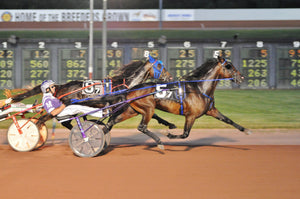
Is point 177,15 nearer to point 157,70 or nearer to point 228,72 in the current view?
point 157,70

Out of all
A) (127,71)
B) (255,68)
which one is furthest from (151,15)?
(127,71)

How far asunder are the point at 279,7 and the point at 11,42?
32.3 meters

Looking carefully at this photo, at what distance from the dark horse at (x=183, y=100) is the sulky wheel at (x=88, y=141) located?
417mm

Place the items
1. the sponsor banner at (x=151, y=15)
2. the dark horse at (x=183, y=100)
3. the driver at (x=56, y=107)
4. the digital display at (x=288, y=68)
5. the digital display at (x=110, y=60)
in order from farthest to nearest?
the sponsor banner at (x=151, y=15)
the digital display at (x=288, y=68)
the digital display at (x=110, y=60)
the dark horse at (x=183, y=100)
the driver at (x=56, y=107)

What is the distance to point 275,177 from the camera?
609 centimetres

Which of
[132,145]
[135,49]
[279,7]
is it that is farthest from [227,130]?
[279,7]

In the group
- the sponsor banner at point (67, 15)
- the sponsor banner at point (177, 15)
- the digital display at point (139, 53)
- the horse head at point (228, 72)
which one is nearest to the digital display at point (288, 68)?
the digital display at point (139, 53)

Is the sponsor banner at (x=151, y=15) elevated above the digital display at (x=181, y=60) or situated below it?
above

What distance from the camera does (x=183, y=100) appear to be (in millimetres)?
7891

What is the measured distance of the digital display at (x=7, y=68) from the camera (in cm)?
2077

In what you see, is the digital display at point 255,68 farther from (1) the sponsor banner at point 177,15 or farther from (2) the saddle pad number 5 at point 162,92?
(1) the sponsor banner at point 177,15

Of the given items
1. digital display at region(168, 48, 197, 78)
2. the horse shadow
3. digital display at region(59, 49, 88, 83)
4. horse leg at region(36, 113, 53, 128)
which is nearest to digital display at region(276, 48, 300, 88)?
digital display at region(168, 48, 197, 78)

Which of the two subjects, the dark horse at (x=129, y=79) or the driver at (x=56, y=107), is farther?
the dark horse at (x=129, y=79)

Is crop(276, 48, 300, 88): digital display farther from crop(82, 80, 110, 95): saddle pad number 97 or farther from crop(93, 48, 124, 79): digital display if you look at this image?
crop(82, 80, 110, 95): saddle pad number 97
